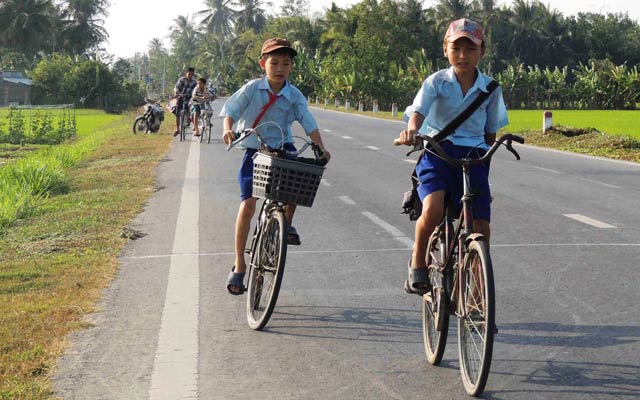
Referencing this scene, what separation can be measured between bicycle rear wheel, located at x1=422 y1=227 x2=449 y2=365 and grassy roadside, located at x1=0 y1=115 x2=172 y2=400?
74.4 inches

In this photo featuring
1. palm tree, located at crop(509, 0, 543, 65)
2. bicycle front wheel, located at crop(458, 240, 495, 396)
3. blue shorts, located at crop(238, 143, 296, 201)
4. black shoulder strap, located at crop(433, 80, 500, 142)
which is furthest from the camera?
palm tree, located at crop(509, 0, 543, 65)

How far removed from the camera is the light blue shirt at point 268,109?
702 cm

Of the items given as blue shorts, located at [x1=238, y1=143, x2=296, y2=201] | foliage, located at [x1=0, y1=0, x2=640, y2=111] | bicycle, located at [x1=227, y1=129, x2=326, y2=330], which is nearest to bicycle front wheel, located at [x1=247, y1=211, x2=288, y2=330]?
bicycle, located at [x1=227, y1=129, x2=326, y2=330]

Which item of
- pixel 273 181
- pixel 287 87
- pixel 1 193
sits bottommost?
pixel 1 193

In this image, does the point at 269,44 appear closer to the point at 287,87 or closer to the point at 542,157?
the point at 287,87

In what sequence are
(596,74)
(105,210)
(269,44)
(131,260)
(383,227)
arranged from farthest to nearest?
(596,74), (105,210), (383,227), (131,260), (269,44)

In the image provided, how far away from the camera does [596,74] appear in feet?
212

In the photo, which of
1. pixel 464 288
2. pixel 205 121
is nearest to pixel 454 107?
pixel 464 288

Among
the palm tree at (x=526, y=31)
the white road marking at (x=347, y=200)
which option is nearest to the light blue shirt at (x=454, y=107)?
the white road marking at (x=347, y=200)

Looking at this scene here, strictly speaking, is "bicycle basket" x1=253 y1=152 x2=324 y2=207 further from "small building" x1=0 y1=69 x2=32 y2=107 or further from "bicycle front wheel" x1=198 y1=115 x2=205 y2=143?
"small building" x1=0 y1=69 x2=32 y2=107

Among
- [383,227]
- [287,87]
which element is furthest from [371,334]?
[383,227]

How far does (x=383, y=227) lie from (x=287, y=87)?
440 cm

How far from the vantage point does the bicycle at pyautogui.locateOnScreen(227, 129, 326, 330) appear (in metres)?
6.30

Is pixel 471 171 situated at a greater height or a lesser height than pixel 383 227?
greater
